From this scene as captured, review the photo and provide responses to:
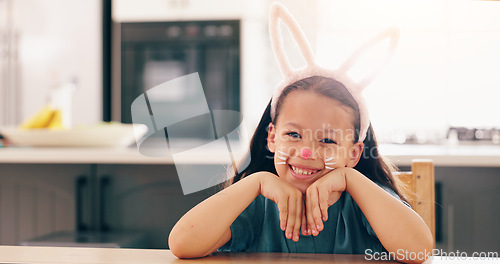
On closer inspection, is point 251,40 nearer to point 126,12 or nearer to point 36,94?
point 126,12

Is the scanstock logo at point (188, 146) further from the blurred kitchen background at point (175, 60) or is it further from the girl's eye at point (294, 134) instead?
the blurred kitchen background at point (175, 60)

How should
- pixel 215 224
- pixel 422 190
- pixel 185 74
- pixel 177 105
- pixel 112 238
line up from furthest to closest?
pixel 185 74 → pixel 177 105 → pixel 112 238 → pixel 422 190 → pixel 215 224

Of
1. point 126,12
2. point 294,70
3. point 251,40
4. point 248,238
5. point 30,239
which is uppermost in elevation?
point 126,12

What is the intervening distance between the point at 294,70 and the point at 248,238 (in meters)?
0.27

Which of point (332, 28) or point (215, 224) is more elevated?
point (332, 28)

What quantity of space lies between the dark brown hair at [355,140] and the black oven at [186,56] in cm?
161

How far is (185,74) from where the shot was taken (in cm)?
245

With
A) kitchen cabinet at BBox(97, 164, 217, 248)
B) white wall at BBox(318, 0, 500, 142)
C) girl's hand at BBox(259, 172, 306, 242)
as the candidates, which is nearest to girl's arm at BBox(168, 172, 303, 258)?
girl's hand at BBox(259, 172, 306, 242)

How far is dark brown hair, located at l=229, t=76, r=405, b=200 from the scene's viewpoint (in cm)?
61

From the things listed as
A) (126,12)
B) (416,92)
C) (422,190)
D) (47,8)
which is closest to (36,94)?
(47,8)

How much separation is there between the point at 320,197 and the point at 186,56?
192 centimetres

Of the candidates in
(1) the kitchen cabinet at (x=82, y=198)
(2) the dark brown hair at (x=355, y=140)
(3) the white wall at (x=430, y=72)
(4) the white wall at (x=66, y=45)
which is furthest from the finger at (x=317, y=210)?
(4) the white wall at (x=66, y=45)

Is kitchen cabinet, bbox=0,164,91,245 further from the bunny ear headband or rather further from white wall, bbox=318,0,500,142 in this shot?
the bunny ear headband

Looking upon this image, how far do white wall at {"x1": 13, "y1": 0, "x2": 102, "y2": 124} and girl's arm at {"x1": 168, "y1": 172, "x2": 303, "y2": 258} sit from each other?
6.82 ft
